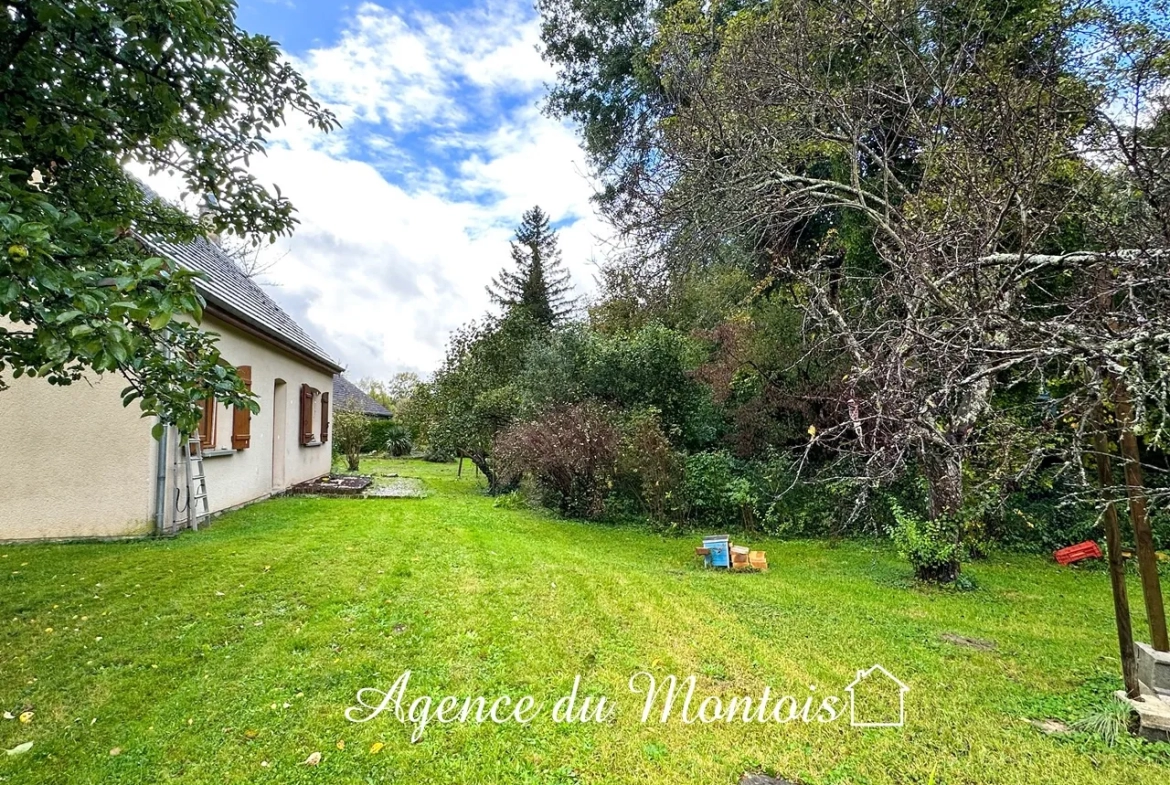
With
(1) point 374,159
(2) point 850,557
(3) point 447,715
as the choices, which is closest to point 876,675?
(3) point 447,715

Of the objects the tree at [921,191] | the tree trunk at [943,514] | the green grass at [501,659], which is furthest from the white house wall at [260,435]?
the tree trunk at [943,514]

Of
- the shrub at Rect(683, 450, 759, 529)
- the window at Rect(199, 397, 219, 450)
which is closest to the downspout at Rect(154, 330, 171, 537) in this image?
the window at Rect(199, 397, 219, 450)

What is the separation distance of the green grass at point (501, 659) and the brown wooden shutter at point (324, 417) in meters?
7.21

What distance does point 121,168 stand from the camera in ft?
13.0

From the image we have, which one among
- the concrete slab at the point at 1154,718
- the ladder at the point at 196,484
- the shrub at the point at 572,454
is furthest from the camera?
the shrub at the point at 572,454

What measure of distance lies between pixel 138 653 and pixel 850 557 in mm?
7813

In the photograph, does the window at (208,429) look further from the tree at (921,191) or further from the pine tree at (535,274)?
the pine tree at (535,274)

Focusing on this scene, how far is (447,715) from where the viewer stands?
303 centimetres

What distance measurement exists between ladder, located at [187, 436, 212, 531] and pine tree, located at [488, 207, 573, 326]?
18976 mm

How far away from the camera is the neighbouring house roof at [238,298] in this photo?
753 centimetres

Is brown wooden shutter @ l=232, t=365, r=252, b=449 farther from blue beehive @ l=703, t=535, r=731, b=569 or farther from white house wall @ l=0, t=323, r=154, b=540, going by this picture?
blue beehive @ l=703, t=535, r=731, b=569

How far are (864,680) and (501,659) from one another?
7.92ft

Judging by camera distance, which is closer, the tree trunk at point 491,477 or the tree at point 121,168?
the tree at point 121,168

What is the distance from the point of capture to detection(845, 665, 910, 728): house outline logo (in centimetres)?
300
